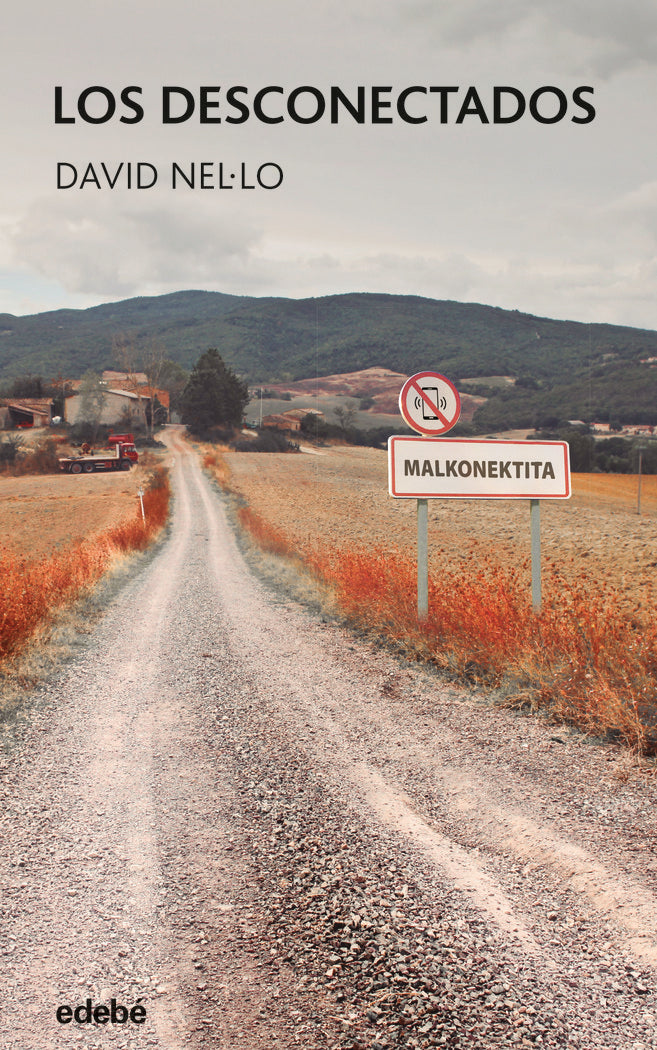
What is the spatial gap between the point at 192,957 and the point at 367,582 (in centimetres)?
764

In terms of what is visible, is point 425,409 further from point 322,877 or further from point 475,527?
point 475,527

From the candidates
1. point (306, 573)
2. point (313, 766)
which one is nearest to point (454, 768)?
point (313, 766)

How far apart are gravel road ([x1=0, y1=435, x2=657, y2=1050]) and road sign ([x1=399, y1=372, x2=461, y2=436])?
12.0 feet

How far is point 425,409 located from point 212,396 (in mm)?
87737

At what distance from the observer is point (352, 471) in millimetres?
70312

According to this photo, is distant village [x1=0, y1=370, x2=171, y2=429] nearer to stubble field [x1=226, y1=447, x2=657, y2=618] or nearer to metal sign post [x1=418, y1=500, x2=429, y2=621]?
stubble field [x1=226, y1=447, x2=657, y2=618]

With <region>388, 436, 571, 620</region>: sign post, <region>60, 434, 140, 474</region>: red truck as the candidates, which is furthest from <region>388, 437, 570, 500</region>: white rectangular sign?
<region>60, 434, 140, 474</region>: red truck

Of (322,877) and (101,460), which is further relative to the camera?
(101,460)

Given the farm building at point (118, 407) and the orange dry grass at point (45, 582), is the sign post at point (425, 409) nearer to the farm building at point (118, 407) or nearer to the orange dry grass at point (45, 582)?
the orange dry grass at point (45, 582)

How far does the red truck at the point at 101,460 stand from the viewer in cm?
6000

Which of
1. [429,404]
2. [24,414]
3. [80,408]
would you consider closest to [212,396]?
[80,408]

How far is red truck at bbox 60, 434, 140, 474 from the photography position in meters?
60.0

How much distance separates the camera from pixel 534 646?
6.64 metres

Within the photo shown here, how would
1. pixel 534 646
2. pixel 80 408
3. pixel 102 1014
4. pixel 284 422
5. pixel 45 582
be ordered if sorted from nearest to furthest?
pixel 102 1014
pixel 534 646
pixel 45 582
pixel 80 408
pixel 284 422
